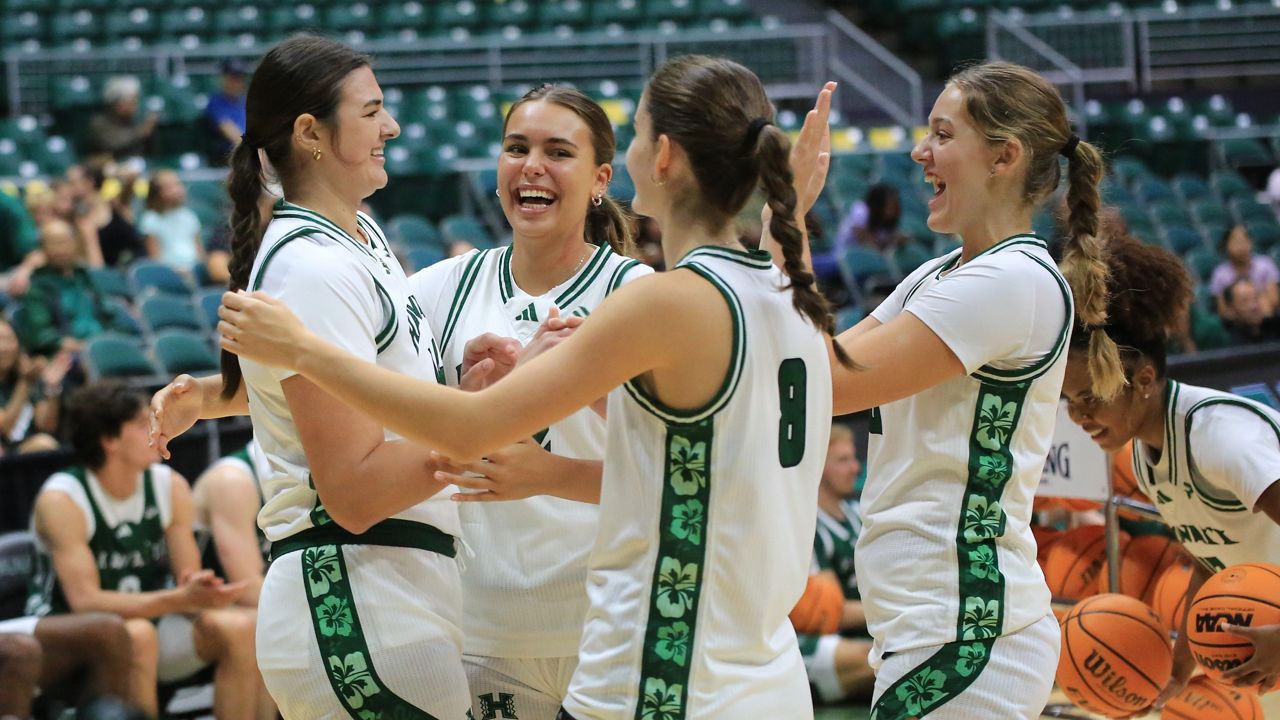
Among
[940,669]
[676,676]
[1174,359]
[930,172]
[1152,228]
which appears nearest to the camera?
[676,676]

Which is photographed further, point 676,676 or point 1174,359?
point 1174,359

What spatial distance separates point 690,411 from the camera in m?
2.07

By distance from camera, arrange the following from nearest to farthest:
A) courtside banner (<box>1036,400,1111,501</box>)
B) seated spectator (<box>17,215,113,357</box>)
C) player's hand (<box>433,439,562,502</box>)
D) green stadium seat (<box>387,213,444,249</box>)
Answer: player's hand (<box>433,439,562,502</box>) → courtside banner (<box>1036,400,1111,501</box>) → seated spectator (<box>17,215,113,357</box>) → green stadium seat (<box>387,213,444,249</box>)

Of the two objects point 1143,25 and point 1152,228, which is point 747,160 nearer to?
point 1152,228

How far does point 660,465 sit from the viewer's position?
2098mm

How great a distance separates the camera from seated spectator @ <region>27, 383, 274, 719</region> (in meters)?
5.21

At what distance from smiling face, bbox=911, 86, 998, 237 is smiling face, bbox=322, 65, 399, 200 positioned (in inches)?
37.8

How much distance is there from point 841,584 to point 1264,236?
765 cm

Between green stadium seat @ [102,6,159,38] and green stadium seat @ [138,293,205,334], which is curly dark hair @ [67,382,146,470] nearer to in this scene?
green stadium seat @ [138,293,205,334]

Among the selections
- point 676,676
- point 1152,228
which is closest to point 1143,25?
point 1152,228

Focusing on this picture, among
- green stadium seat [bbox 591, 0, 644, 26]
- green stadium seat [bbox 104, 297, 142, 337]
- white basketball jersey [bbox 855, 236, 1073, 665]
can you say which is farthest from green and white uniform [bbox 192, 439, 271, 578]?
green stadium seat [bbox 591, 0, 644, 26]

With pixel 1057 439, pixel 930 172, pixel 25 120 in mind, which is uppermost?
pixel 25 120

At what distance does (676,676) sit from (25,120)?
11.5m

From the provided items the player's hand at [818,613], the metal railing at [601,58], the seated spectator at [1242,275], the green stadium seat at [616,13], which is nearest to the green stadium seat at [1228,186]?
the seated spectator at [1242,275]
